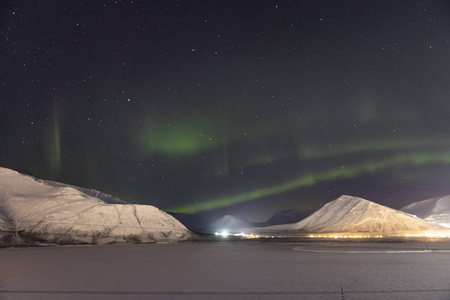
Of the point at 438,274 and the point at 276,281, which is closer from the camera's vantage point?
the point at 276,281

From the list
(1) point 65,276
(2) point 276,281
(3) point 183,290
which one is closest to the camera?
(3) point 183,290

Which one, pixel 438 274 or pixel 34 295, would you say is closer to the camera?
pixel 34 295

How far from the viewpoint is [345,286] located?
29.8m

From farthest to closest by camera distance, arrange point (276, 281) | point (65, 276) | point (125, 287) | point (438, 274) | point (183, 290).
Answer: point (65, 276) → point (438, 274) → point (276, 281) → point (125, 287) → point (183, 290)

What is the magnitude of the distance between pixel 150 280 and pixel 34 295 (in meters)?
9.88

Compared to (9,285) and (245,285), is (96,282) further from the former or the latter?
(245,285)

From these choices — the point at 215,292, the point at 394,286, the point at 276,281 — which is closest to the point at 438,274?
the point at 394,286

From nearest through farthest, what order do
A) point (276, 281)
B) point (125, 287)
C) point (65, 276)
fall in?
point (125, 287)
point (276, 281)
point (65, 276)

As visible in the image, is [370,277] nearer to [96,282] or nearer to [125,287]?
[125,287]

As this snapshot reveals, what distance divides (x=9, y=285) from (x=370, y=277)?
27301 millimetres

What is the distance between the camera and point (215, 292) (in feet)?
90.1

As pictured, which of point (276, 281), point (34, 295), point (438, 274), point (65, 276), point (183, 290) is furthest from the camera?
point (65, 276)

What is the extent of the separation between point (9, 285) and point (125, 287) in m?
9.02

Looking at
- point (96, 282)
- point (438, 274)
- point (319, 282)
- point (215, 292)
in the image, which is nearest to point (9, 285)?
point (96, 282)
